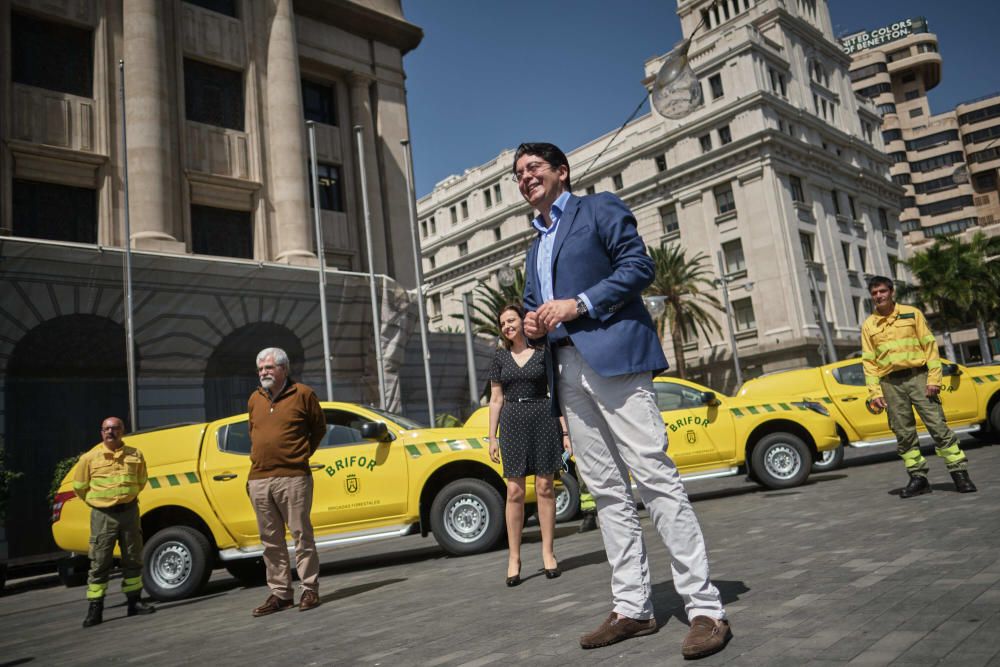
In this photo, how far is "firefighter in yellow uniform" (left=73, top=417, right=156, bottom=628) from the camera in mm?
6805

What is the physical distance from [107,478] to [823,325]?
3713cm

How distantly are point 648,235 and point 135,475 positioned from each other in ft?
143

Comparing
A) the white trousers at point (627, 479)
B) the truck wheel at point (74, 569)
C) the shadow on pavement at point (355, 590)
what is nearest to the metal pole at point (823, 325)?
the shadow on pavement at point (355, 590)

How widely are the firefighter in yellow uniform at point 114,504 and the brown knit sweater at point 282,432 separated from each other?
211cm

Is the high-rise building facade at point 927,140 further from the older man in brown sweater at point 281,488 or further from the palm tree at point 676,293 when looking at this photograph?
the older man in brown sweater at point 281,488

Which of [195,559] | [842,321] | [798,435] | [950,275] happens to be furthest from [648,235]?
[195,559]

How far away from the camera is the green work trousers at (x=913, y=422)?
21.6ft

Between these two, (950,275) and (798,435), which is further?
(950,275)

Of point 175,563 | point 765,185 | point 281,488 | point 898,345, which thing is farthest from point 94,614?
point 765,185

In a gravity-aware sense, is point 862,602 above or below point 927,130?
below

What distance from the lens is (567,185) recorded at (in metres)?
3.64

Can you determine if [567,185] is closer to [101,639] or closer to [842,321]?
[101,639]

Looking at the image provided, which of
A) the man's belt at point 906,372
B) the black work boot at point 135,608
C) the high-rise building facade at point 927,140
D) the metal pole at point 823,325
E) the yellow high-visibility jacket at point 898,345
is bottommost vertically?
the black work boot at point 135,608

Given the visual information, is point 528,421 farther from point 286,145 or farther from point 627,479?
point 286,145
